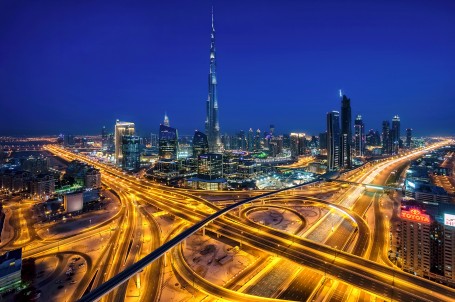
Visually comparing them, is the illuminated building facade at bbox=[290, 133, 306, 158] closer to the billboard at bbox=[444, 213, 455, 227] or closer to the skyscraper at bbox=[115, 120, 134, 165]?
the skyscraper at bbox=[115, 120, 134, 165]

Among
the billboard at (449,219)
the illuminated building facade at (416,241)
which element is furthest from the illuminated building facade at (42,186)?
the billboard at (449,219)

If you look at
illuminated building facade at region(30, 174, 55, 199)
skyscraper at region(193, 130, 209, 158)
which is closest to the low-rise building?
illuminated building facade at region(30, 174, 55, 199)

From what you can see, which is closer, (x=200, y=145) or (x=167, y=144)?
(x=200, y=145)

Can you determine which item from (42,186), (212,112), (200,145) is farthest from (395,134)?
(42,186)

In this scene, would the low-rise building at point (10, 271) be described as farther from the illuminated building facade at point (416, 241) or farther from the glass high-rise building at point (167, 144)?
the glass high-rise building at point (167, 144)

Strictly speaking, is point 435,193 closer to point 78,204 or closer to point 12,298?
point 12,298

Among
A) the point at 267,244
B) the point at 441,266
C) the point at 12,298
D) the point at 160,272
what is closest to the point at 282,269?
the point at 267,244

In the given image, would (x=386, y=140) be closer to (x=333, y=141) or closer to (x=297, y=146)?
(x=297, y=146)
